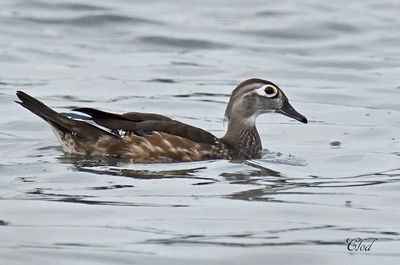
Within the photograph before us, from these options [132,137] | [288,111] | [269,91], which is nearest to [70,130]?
[132,137]

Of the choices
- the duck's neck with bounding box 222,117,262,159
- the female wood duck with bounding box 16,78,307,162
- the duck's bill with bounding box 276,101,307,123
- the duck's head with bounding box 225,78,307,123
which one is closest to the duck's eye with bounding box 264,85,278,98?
the duck's head with bounding box 225,78,307,123

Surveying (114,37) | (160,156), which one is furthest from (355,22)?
(160,156)

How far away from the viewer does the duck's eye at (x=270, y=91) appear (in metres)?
15.6

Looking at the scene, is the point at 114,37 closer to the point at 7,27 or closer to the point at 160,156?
the point at 7,27

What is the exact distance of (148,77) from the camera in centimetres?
2073

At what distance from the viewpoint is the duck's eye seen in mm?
15594

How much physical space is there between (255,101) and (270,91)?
0.18 meters

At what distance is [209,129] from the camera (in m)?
17.2

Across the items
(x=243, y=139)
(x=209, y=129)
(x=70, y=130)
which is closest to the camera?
(x=70, y=130)

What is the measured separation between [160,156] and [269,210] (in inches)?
120

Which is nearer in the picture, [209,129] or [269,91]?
[269,91]

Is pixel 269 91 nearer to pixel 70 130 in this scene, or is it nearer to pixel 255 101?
pixel 255 101

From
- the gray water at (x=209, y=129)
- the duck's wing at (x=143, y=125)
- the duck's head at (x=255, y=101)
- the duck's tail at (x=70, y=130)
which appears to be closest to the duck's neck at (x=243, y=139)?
the duck's head at (x=255, y=101)

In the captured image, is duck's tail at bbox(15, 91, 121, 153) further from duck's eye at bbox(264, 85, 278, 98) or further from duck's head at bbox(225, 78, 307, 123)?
duck's eye at bbox(264, 85, 278, 98)
